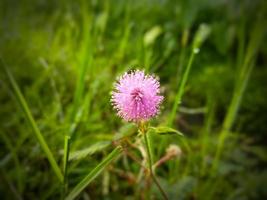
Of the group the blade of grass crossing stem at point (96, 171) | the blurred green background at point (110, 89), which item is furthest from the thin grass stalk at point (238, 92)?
the blade of grass crossing stem at point (96, 171)

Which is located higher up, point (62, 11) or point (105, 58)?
point (62, 11)

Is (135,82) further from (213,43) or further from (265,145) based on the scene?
(213,43)

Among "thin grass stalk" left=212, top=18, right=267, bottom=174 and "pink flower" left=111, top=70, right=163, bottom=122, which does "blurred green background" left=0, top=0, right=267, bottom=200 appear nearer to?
"thin grass stalk" left=212, top=18, right=267, bottom=174

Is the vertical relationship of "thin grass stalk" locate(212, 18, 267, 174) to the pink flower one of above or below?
above

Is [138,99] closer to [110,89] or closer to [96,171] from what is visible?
[96,171]

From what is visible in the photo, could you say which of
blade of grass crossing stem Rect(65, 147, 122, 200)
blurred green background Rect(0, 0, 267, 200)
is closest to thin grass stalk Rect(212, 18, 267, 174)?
blurred green background Rect(0, 0, 267, 200)

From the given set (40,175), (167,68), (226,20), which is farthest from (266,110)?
(40,175)

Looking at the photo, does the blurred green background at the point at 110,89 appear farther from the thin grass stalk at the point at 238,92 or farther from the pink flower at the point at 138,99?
the pink flower at the point at 138,99

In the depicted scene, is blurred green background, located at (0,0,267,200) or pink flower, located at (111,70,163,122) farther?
blurred green background, located at (0,0,267,200)
